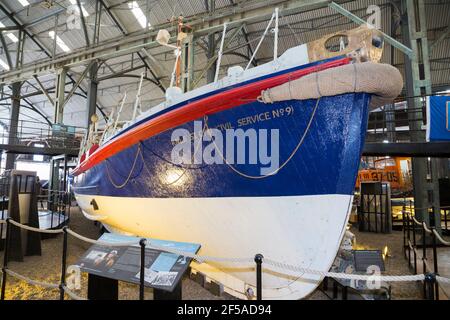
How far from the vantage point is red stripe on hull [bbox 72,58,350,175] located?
2.55m

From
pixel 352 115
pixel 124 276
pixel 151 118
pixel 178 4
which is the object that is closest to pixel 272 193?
pixel 352 115

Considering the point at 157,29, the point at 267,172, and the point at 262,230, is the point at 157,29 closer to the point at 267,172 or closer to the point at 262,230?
the point at 267,172

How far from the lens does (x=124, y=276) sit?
2469 millimetres

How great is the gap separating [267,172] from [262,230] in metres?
0.55

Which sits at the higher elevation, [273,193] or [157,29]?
[157,29]

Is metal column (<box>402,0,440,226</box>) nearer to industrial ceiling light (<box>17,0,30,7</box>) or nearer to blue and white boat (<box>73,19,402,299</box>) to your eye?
blue and white boat (<box>73,19,402,299</box>)

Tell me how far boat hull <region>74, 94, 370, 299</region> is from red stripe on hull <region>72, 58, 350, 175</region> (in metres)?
0.07

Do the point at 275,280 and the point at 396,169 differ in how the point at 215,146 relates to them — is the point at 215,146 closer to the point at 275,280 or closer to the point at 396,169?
the point at 275,280

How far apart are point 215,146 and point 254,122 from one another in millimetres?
485

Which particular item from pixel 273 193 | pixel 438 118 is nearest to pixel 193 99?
pixel 273 193

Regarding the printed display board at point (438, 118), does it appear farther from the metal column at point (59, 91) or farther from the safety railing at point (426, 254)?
the metal column at point (59, 91)

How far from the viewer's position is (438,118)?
5.76m

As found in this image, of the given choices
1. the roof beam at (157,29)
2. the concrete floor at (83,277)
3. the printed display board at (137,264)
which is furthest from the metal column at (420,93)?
the printed display board at (137,264)

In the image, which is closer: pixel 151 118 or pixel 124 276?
pixel 124 276
